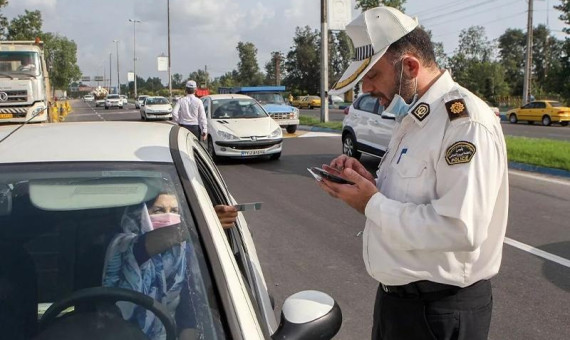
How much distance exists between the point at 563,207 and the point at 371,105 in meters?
4.75

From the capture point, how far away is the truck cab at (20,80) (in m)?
16.0

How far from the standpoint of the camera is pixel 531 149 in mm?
12188

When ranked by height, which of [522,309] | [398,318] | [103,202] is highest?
[103,202]

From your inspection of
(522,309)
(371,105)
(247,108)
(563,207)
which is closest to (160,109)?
(247,108)

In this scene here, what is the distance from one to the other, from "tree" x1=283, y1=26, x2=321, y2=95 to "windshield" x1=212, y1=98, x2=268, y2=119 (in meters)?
60.9

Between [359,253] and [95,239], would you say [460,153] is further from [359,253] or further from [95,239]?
[359,253]

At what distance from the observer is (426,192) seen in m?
1.85

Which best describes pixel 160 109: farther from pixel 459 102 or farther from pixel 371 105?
pixel 459 102

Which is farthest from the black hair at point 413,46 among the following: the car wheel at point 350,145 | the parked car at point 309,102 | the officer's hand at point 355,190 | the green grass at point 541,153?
the parked car at point 309,102

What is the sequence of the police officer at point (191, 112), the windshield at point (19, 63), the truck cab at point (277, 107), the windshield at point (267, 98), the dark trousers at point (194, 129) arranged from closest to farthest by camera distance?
the police officer at point (191, 112), the dark trousers at point (194, 129), the windshield at point (19, 63), the truck cab at point (277, 107), the windshield at point (267, 98)

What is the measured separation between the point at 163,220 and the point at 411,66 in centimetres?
105

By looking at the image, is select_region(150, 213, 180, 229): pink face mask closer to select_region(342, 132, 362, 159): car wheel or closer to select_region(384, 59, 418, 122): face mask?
select_region(384, 59, 418, 122): face mask

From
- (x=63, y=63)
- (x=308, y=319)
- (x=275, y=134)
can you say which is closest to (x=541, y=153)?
(x=275, y=134)

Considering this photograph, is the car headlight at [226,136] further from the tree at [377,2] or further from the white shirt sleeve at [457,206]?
the tree at [377,2]
